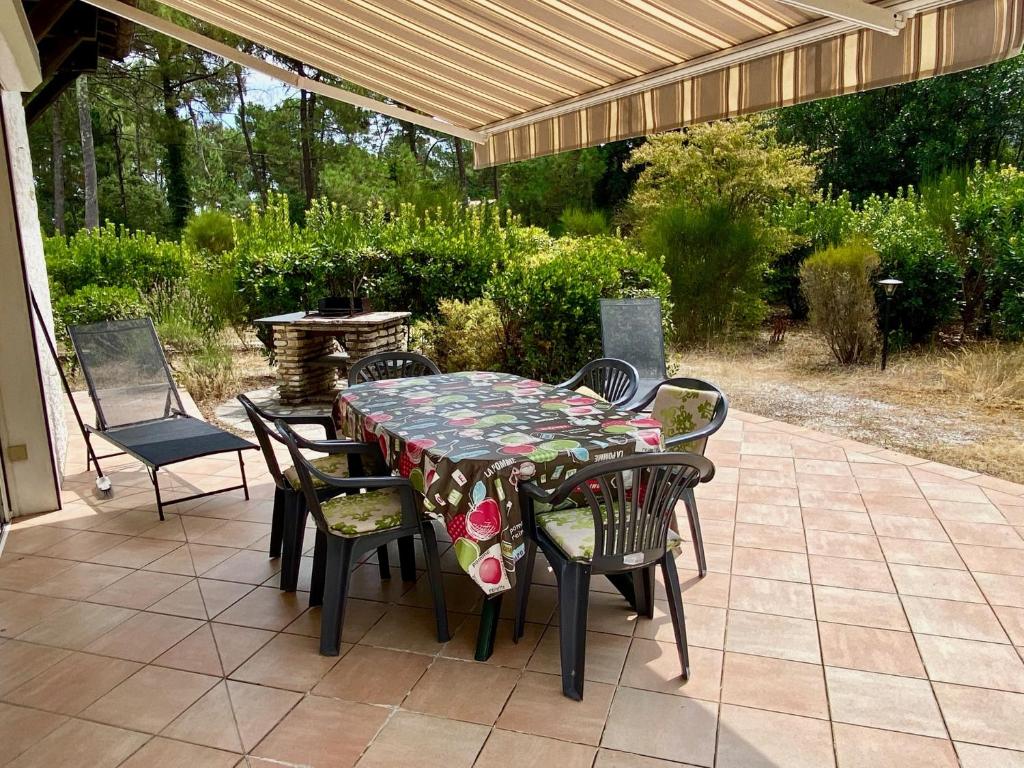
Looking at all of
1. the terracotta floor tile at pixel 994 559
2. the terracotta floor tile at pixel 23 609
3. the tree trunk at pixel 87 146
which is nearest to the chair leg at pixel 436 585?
the terracotta floor tile at pixel 23 609

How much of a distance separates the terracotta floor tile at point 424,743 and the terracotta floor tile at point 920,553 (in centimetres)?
261

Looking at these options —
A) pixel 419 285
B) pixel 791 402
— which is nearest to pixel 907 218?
pixel 791 402

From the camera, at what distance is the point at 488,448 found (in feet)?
10.2

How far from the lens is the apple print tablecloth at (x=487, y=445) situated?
2926 mm

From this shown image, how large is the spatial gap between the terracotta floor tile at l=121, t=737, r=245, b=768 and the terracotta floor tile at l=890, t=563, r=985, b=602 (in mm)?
3087

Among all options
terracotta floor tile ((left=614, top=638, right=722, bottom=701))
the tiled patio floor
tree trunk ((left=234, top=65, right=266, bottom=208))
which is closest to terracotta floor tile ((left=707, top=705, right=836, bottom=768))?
the tiled patio floor

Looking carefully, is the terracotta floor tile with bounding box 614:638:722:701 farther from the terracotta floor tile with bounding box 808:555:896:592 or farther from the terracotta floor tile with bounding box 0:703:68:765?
the terracotta floor tile with bounding box 0:703:68:765

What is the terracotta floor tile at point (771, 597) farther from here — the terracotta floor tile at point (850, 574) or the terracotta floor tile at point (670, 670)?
the terracotta floor tile at point (670, 670)

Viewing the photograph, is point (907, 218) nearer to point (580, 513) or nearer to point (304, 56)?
point (304, 56)

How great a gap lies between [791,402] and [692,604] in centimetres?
546

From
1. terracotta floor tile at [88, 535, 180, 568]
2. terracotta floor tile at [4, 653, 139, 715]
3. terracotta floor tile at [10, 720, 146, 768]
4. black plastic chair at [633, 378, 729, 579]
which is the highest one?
black plastic chair at [633, 378, 729, 579]

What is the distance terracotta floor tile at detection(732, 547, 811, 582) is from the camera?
3.82 meters

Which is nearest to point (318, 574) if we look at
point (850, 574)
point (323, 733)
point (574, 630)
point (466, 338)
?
point (323, 733)

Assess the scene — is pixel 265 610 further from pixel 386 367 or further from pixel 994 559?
pixel 994 559
